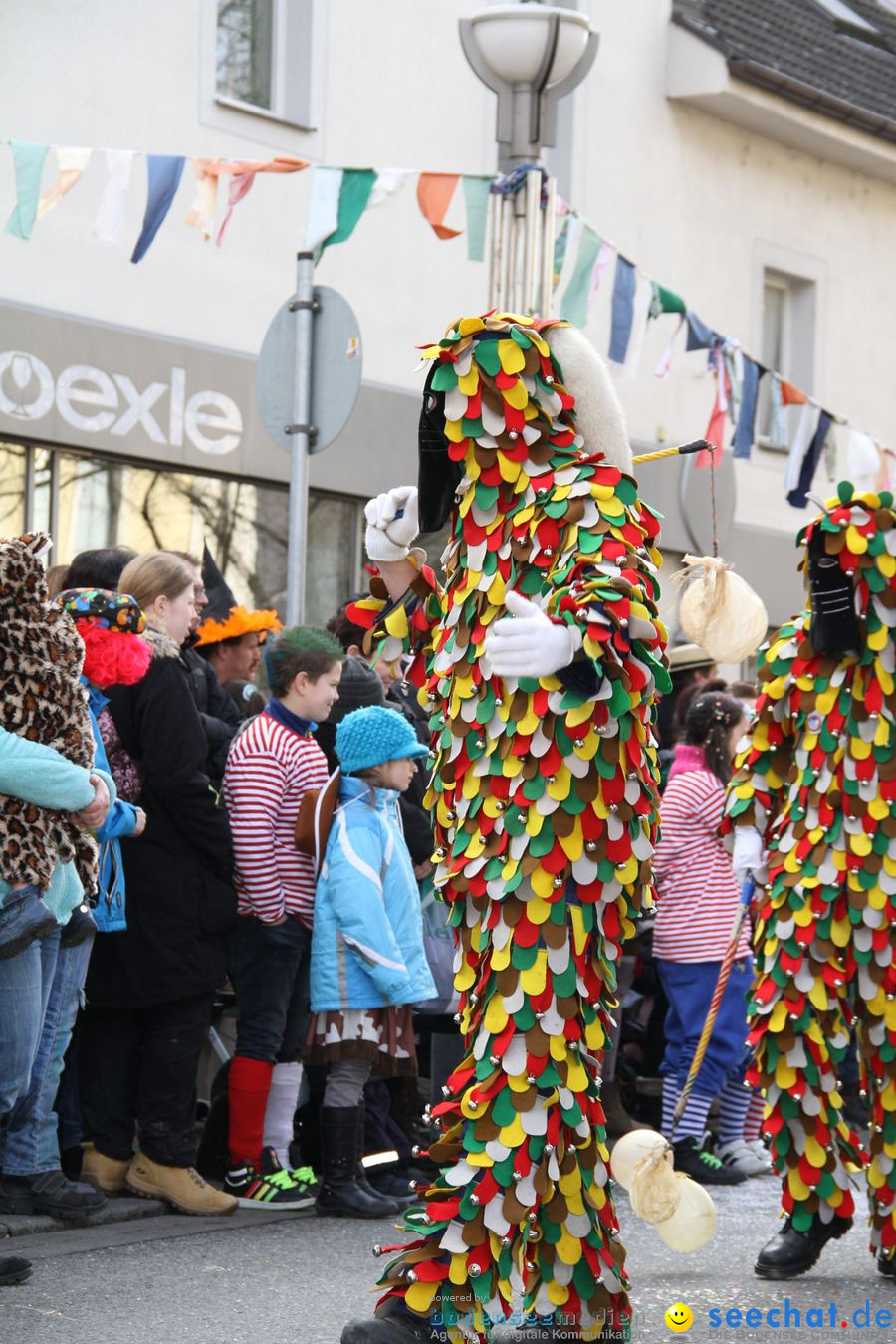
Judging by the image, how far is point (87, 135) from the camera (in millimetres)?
10984

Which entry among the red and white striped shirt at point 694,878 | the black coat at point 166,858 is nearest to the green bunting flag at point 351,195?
the red and white striped shirt at point 694,878

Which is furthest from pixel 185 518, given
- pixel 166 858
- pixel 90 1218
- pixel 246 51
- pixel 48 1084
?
pixel 90 1218

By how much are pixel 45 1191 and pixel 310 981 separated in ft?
3.31

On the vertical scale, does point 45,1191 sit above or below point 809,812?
below

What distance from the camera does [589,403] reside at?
4.27 meters

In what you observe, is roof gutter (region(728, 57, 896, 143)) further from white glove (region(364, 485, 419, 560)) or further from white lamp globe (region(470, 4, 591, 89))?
white glove (region(364, 485, 419, 560))

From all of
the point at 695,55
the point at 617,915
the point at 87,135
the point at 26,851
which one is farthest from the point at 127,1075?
the point at 695,55

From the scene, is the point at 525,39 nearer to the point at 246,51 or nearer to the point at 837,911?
the point at 246,51

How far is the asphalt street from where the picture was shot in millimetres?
4445

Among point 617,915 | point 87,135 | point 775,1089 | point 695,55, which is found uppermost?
Result: point 695,55

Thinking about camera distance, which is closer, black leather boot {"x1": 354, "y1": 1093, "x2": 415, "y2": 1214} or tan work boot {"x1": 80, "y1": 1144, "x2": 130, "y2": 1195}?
tan work boot {"x1": 80, "y1": 1144, "x2": 130, "y2": 1195}

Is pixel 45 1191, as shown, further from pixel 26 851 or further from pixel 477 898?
pixel 477 898

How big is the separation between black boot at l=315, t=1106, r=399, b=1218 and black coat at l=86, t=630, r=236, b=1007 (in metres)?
0.53

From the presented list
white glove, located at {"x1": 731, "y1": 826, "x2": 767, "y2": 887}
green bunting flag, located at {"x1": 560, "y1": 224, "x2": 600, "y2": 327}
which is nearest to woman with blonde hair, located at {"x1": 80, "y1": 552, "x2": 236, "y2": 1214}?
white glove, located at {"x1": 731, "y1": 826, "x2": 767, "y2": 887}
